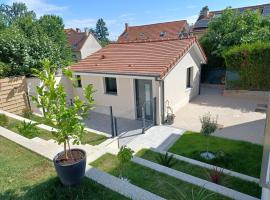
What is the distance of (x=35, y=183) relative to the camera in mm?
4980

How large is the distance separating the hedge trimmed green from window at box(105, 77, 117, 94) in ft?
27.5

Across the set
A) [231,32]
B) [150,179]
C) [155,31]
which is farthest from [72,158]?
[155,31]

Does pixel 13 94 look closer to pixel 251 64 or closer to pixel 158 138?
pixel 158 138

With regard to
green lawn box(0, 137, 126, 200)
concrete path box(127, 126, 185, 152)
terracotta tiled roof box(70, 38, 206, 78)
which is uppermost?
terracotta tiled roof box(70, 38, 206, 78)

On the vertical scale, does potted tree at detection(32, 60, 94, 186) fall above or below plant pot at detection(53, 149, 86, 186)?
above

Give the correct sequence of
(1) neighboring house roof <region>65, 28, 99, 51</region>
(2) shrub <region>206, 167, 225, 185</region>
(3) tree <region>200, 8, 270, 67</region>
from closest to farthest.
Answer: (2) shrub <region>206, 167, 225, 185</region> → (3) tree <region>200, 8, 270, 67</region> → (1) neighboring house roof <region>65, 28, 99, 51</region>

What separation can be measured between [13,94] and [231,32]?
16522mm

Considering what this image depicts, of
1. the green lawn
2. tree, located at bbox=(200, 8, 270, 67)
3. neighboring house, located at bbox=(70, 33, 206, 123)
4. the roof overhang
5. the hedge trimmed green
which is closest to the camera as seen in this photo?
the roof overhang

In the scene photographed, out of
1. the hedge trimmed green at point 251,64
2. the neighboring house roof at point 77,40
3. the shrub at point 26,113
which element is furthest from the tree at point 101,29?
the shrub at point 26,113

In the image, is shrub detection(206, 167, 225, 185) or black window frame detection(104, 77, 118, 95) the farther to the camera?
black window frame detection(104, 77, 118, 95)

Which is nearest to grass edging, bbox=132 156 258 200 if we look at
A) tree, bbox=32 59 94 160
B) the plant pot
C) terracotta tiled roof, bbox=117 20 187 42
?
the plant pot

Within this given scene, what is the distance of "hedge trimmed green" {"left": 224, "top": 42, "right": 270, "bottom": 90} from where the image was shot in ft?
46.6

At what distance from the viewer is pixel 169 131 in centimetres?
1032

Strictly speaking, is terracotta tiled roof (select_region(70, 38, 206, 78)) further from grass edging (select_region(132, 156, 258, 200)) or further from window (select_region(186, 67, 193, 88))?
grass edging (select_region(132, 156, 258, 200))
